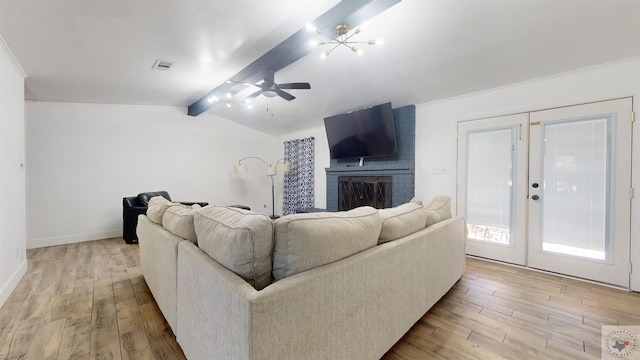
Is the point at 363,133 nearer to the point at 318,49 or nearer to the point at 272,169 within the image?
the point at 318,49

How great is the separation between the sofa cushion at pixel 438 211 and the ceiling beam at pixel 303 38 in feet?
5.71

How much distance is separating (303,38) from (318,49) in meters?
0.33

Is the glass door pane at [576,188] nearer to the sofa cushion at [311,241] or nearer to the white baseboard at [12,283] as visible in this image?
the sofa cushion at [311,241]

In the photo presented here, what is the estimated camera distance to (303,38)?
8.75ft

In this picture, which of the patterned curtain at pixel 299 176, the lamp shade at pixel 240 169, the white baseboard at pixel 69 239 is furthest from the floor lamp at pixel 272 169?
the white baseboard at pixel 69 239

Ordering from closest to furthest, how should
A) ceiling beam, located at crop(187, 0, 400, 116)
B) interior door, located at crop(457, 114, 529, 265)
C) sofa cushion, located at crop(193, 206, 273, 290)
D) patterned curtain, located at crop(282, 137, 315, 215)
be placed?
sofa cushion, located at crop(193, 206, 273, 290)
ceiling beam, located at crop(187, 0, 400, 116)
interior door, located at crop(457, 114, 529, 265)
patterned curtain, located at crop(282, 137, 315, 215)

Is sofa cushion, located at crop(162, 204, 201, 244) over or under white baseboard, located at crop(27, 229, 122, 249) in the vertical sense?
over

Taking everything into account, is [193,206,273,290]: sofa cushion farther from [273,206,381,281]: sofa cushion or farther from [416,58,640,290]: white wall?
[416,58,640,290]: white wall

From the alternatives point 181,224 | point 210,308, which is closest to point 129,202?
point 181,224

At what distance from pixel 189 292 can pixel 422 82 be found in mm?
3449

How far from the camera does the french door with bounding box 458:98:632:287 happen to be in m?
2.58

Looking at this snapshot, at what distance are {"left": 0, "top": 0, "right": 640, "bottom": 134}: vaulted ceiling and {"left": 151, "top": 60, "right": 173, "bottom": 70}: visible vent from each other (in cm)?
8

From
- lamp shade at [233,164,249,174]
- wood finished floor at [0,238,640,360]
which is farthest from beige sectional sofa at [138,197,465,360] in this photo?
lamp shade at [233,164,249,174]

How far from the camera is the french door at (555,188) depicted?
2.58 metres
